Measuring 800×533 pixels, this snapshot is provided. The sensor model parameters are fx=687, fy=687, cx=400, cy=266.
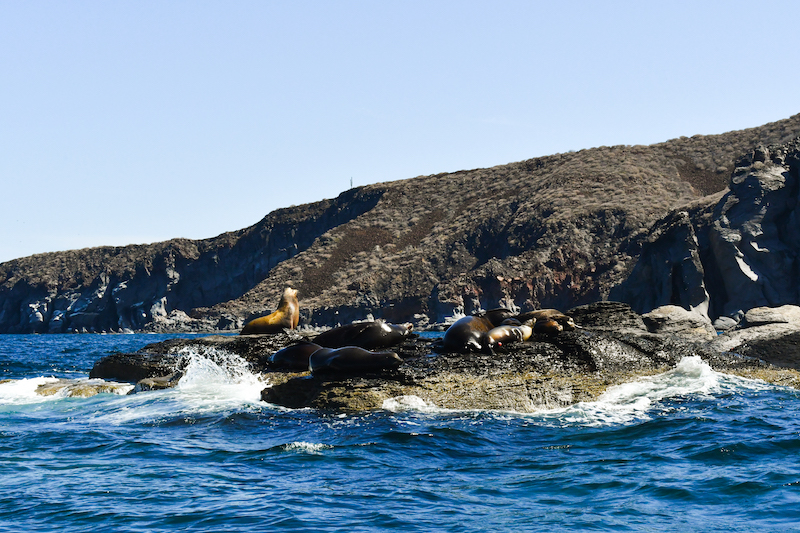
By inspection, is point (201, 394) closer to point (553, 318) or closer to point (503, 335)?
point (503, 335)

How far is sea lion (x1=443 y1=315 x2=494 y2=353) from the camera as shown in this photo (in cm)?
1399

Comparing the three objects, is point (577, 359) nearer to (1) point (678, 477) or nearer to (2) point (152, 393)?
(1) point (678, 477)

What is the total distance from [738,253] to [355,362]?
172 ft

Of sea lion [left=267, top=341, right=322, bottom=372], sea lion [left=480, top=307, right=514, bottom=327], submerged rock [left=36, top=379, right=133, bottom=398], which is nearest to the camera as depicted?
sea lion [left=267, top=341, right=322, bottom=372]

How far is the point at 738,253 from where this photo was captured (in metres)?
56.5

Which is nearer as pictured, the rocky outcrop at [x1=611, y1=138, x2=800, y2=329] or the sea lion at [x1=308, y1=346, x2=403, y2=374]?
the sea lion at [x1=308, y1=346, x2=403, y2=374]

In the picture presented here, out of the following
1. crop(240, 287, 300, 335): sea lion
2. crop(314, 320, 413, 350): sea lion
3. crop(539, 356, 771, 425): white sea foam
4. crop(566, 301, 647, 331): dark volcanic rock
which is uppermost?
crop(240, 287, 300, 335): sea lion

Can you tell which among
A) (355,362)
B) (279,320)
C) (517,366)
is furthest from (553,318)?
(279,320)

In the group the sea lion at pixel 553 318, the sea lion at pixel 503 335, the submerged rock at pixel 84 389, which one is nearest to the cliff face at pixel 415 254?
the sea lion at pixel 553 318

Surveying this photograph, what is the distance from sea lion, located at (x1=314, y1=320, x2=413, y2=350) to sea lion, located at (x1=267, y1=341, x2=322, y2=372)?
1.80ft

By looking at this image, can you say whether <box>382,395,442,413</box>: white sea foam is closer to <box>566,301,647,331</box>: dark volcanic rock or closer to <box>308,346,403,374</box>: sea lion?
<box>308,346,403,374</box>: sea lion

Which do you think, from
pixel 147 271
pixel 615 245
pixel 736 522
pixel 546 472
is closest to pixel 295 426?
pixel 546 472

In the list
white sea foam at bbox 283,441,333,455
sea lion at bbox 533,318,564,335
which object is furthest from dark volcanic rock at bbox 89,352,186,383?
sea lion at bbox 533,318,564,335

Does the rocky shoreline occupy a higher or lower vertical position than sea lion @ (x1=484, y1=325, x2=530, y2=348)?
lower
